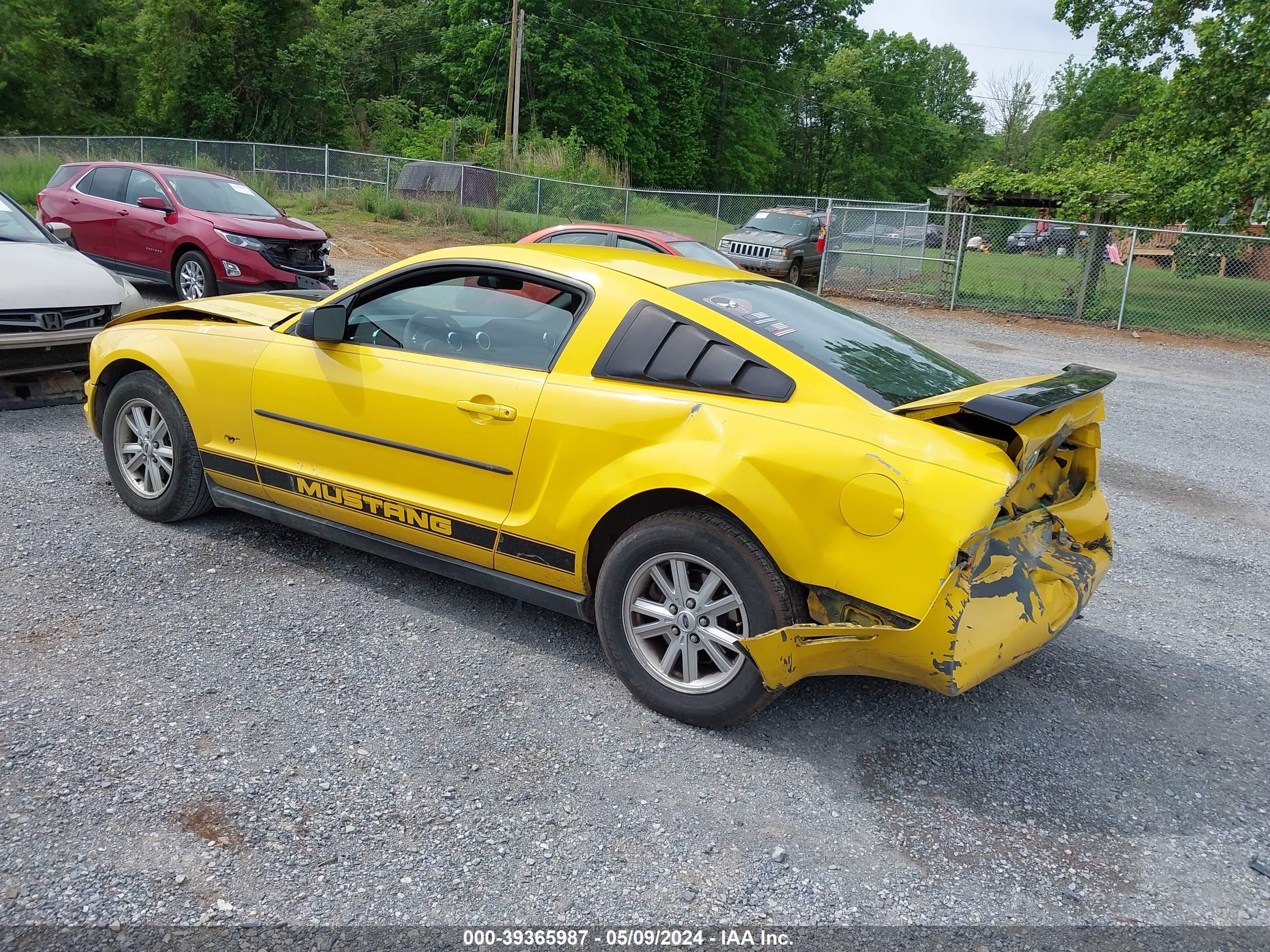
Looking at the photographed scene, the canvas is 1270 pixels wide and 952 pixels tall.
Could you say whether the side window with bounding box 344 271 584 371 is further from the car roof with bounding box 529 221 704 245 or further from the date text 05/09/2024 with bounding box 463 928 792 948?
the car roof with bounding box 529 221 704 245

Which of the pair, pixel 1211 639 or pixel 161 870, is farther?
pixel 1211 639

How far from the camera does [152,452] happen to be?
5094 mm

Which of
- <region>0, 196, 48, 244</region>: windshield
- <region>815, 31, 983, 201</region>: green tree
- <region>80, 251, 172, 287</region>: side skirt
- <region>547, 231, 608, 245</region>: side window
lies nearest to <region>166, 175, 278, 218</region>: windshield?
<region>80, 251, 172, 287</region>: side skirt

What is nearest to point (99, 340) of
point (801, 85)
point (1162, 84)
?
point (1162, 84)

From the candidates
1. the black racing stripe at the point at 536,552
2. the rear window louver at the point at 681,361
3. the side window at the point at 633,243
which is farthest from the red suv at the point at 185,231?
the rear window louver at the point at 681,361

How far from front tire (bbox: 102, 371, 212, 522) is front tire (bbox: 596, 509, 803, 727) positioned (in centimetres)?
249

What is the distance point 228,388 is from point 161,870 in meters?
2.61

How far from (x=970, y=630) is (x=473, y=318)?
2359 mm

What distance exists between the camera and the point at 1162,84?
2214 cm

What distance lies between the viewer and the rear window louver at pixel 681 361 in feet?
11.6

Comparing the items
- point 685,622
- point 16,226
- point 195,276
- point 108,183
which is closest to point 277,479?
point 685,622

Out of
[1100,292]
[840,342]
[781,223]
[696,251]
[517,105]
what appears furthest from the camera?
[517,105]

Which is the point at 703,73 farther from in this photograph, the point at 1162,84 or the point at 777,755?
the point at 777,755

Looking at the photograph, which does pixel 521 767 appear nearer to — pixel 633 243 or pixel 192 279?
pixel 633 243
